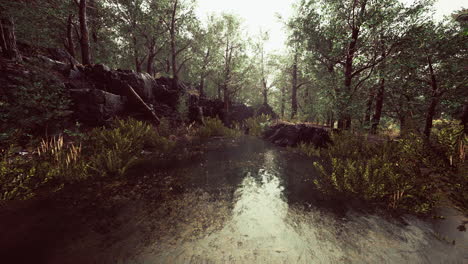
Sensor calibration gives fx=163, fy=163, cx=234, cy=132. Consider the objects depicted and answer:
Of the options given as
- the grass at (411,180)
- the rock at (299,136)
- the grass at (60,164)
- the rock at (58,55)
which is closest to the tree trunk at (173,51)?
the rock at (58,55)

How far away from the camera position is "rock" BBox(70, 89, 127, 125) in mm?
7344

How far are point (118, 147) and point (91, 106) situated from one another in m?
3.71

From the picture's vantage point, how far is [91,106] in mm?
A: 7555

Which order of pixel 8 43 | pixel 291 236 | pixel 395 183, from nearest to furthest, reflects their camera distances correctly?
pixel 291 236
pixel 395 183
pixel 8 43

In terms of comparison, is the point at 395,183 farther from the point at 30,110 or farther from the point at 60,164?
the point at 30,110

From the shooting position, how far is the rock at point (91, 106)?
7.34 meters

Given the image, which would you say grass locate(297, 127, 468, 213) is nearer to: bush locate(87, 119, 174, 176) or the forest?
the forest

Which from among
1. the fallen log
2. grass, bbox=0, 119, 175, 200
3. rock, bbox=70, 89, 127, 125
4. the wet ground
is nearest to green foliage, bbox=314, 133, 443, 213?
the wet ground

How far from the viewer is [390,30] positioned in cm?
831

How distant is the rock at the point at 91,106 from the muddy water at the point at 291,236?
22.1 feet

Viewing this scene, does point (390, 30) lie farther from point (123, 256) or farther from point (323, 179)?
point (123, 256)

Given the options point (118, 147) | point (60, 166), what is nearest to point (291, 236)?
point (60, 166)

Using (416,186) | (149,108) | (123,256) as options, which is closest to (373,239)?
(416,186)

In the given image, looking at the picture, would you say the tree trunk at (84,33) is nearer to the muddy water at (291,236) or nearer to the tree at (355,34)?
the muddy water at (291,236)
